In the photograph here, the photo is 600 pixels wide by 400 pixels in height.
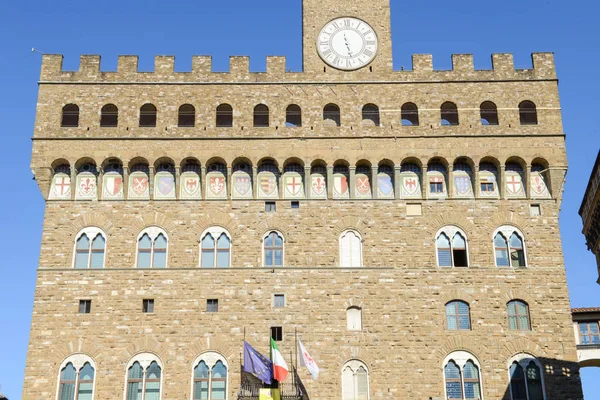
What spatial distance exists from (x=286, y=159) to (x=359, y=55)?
553 centimetres

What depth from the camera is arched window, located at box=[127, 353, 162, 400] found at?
1156 inches

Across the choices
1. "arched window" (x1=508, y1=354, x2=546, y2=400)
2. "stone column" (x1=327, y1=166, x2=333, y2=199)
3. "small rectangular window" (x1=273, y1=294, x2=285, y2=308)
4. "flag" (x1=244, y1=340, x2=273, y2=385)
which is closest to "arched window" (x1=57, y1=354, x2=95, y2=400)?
"flag" (x1=244, y1=340, x2=273, y2=385)

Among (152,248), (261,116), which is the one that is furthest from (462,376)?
(261,116)

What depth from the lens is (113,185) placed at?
32406 mm

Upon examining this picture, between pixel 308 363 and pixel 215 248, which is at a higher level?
pixel 215 248

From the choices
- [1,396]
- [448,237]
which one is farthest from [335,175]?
[1,396]

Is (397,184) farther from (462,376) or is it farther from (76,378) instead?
(76,378)

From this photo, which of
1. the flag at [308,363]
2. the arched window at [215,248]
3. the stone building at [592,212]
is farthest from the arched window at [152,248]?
the stone building at [592,212]

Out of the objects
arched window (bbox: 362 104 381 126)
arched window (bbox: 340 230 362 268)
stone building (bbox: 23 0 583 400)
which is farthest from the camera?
arched window (bbox: 362 104 381 126)

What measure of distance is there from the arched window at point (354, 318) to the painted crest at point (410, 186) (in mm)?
5064

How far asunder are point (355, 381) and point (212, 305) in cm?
586

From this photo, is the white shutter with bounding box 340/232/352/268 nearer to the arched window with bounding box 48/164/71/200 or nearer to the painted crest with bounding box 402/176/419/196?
the painted crest with bounding box 402/176/419/196

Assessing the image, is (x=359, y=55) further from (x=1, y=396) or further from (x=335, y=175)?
(x=1, y=396)

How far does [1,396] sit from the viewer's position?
38.6 m
